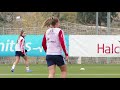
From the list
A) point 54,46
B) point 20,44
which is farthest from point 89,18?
point 54,46

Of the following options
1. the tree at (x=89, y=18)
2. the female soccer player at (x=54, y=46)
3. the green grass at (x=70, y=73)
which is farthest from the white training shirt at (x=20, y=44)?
the tree at (x=89, y=18)

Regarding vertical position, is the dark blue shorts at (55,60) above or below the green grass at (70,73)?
above

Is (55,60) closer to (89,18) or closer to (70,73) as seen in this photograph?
(70,73)

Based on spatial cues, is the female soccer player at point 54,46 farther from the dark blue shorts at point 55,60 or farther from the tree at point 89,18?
the tree at point 89,18

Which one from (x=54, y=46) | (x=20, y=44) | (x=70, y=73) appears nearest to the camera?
(x=54, y=46)

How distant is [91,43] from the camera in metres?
19.1

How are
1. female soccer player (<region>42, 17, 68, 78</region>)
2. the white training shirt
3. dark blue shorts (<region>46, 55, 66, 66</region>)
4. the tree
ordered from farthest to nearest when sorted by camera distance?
the tree, the white training shirt, dark blue shorts (<region>46, 55, 66, 66</region>), female soccer player (<region>42, 17, 68, 78</region>)

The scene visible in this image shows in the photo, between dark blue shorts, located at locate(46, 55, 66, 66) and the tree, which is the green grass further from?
the tree

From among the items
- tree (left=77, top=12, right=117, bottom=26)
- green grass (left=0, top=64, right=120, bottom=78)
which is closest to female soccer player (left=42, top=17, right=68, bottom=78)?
green grass (left=0, top=64, right=120, bottom=78)

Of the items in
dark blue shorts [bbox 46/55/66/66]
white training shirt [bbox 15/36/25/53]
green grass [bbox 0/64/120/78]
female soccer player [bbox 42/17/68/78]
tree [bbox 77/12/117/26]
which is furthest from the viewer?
tree [bbox 77/12/117/26]
